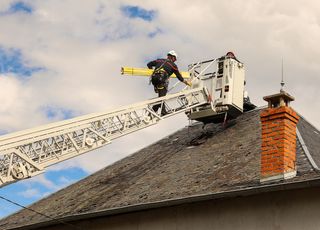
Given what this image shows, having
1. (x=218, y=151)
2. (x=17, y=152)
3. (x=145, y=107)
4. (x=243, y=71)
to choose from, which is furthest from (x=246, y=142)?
(x=17, y=152)

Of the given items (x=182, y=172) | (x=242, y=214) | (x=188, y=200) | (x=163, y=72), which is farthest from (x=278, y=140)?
(x=163, y=72)

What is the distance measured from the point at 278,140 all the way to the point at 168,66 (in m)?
6.09

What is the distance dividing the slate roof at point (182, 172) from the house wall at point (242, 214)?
11.9 inches

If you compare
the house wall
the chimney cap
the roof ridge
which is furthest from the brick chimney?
the house wall

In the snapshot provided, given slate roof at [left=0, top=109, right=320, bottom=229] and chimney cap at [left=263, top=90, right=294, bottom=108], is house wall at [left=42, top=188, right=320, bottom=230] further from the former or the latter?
chimney cap at [left=263, top=90, right=294, bottom=108]

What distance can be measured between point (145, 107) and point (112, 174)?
329 cm

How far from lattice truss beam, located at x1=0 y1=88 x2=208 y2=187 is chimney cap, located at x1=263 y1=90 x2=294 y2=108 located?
3768 millimetres

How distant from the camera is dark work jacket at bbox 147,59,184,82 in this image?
1664cm

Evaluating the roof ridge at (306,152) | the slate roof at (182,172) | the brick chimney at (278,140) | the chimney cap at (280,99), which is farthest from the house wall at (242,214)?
the chimney cap at (280,99)

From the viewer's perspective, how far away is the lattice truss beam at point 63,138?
11.8m

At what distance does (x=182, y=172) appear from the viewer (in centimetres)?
1370

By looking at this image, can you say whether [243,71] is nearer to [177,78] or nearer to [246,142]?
[177,78]

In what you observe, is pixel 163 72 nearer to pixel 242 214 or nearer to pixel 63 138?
pixel 63 138

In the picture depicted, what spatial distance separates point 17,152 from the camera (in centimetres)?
1172
